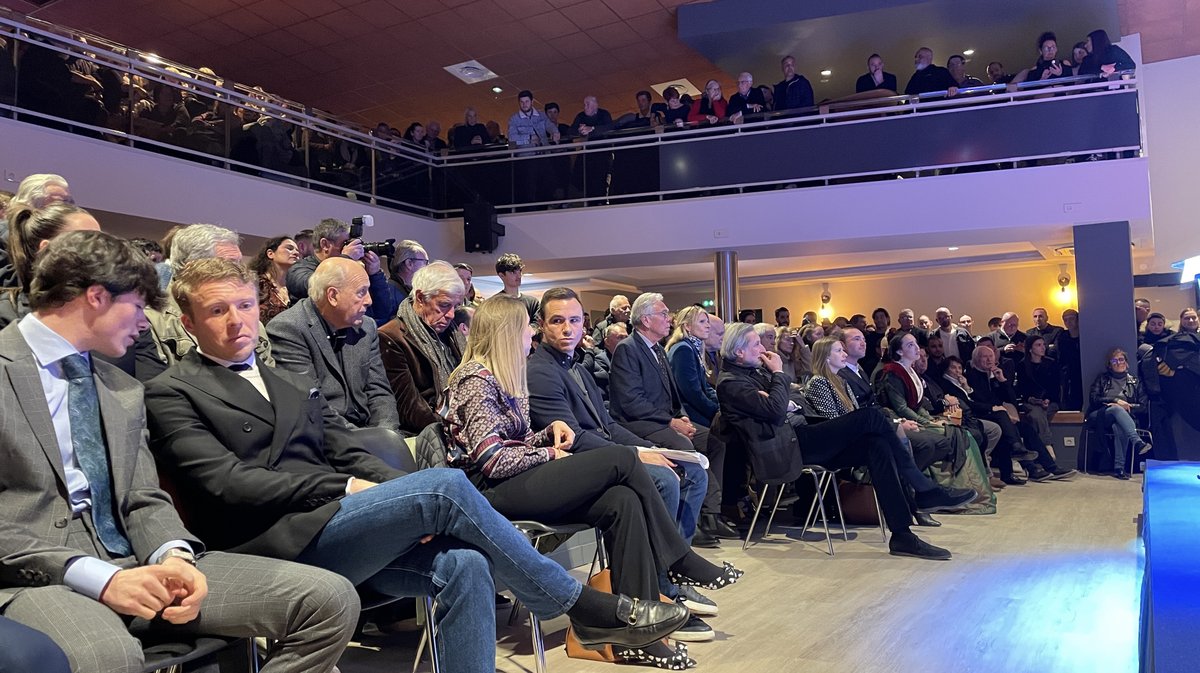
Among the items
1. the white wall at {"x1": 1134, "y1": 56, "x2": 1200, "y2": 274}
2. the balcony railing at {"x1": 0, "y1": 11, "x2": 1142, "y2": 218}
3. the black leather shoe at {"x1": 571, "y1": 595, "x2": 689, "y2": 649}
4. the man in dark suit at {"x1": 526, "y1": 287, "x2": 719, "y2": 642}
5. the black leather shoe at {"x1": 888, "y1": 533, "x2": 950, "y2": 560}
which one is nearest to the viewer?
the black leather shoe at {"x1": 571, "y1": 595, "x2": 689, "y2": 649}

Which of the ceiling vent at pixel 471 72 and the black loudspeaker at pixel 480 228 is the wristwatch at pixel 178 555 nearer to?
the black loudspeaker at pixel 480 228

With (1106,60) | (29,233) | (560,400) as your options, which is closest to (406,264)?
(560,400)

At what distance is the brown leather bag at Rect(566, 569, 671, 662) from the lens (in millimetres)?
3020

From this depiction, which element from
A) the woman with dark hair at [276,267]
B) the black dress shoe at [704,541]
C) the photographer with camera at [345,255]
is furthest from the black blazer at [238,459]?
the black dress shoe at [704,541]

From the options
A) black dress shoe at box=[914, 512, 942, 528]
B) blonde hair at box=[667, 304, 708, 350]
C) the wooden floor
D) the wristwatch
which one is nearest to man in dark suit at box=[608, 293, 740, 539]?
blonde hair at box=[667, 304, 708, 350]

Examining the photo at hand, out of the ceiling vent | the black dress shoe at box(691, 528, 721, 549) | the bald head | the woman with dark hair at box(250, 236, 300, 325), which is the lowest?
the black dress shoe at box(691, 528, 721, 549)

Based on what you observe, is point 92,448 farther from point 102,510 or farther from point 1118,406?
point 1118,406

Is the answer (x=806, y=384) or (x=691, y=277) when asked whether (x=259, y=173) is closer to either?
(x=806, y=384)

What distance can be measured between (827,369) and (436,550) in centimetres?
398

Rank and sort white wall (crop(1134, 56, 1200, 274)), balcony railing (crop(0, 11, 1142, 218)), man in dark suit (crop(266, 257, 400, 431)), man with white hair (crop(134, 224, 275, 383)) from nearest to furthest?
man with white hair (crop(134, 224, 275, 383)), man in dark suit (crop(266, 257, 400, 431)), balcony railing (crop(0, 11, 1142, 218)), white wall (crop(1134, 56, 1200, 274))

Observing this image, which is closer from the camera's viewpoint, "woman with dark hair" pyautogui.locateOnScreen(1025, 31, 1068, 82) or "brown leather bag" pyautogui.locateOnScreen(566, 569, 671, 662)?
"brown leather bag" pyautogui.locateOnScreen(566, 569, 671, 662)

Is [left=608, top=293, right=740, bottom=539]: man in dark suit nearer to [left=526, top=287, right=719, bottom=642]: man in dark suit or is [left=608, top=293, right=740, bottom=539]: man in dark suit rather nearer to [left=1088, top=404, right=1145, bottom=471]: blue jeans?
[left=526, top=287, right=719, bottom=642]: man in dark suit

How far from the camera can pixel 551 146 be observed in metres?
10.3

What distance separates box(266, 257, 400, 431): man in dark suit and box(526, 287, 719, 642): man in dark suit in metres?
0.59
